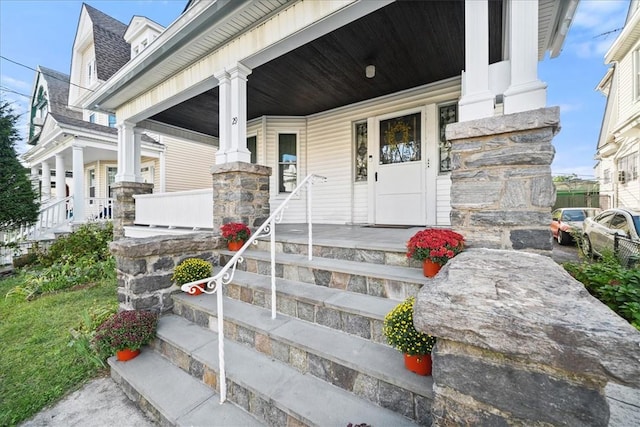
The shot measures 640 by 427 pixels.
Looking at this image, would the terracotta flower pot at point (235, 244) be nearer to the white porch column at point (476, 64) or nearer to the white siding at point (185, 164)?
the white porch column at point (476, 64)

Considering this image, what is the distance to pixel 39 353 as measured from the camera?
253cm

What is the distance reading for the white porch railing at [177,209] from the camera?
4.02 m

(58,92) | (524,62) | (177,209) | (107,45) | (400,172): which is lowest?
(177,209)

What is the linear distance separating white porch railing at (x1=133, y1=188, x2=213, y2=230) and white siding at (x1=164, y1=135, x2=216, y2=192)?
4990mm

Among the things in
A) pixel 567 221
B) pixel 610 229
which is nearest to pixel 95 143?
pixel 610 229

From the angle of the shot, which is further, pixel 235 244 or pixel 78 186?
pixel 78 186

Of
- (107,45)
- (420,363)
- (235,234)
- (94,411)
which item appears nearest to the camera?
(420,363)

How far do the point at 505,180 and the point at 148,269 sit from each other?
312 centimetres

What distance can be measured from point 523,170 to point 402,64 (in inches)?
102

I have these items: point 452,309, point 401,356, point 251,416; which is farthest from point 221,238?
point 452,309

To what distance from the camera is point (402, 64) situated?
3732 mm

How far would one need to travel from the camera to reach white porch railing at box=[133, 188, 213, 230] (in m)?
4.02

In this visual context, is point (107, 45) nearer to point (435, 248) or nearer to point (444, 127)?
point (444, 127)

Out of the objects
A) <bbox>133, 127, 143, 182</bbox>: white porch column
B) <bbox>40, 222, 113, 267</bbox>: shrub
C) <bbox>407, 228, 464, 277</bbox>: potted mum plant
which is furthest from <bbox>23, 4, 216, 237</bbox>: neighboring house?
<bbox>407, 228, 464, 277</bbox>: potted mum plant
